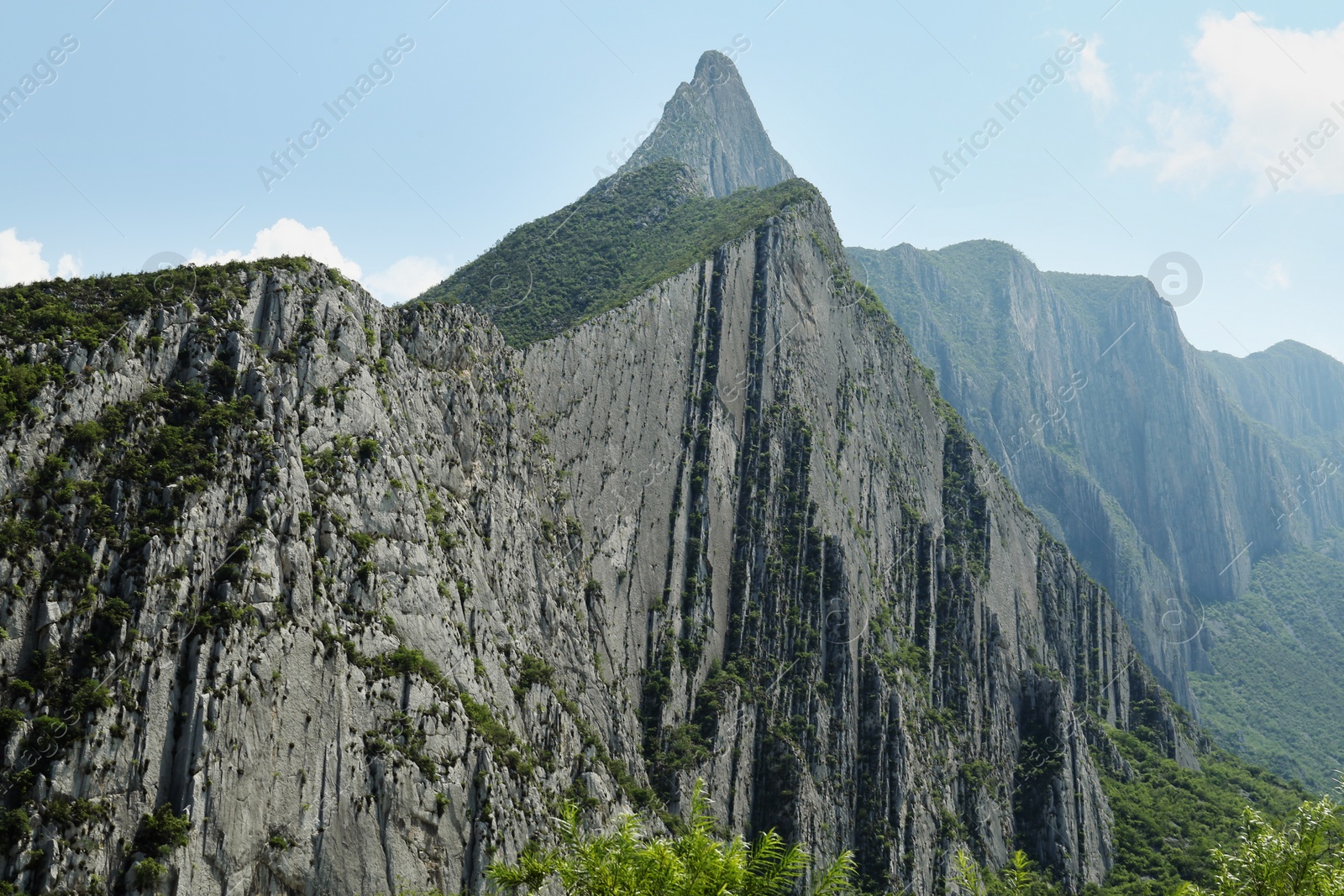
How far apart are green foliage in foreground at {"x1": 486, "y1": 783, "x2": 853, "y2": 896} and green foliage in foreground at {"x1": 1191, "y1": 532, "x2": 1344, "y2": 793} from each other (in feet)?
520

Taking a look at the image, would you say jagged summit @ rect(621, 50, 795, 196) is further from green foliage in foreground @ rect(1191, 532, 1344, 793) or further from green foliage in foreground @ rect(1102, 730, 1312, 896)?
green foliage in foreground @ rect(1191, 532, 1344, 793)

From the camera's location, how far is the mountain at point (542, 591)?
33.9 m

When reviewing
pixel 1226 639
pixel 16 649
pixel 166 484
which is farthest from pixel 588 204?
pixel 1226 639

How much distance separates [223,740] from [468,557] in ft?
64.0

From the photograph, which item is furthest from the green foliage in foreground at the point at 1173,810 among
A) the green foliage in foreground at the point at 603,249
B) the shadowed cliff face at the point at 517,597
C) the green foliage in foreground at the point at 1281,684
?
the green foliage in foreground at the point at 603,249

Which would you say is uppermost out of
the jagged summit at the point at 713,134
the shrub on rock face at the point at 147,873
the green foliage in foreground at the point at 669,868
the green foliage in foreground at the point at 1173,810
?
the jagged summit at the point at 713,134

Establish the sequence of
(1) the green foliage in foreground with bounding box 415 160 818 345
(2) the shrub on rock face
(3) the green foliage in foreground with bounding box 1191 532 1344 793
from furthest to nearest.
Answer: (3) the green foliage in foreground with bounding box 1191 532 1344 793 < (1) the green foliage in foreground with bounding box 415 160 818 345 < (2) the shrub on rock face

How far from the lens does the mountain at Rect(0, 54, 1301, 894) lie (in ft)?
111

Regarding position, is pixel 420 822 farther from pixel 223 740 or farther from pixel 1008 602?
pixel 1008 602

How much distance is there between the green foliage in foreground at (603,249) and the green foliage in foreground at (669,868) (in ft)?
219

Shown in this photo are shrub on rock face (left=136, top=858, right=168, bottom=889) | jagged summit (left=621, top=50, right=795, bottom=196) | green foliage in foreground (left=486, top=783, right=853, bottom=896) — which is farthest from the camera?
jagged summit (left=621, top=50, right=795, bottom=196)

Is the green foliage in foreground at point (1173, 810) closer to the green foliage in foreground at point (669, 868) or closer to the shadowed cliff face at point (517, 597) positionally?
the shadowed cliff face at point (517, 597)

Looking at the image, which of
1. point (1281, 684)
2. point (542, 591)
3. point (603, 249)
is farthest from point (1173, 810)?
point (1281, 684)

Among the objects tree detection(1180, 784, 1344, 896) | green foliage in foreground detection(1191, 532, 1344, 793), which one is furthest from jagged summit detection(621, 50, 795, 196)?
tree detection(1180, 784, 1344, 896)
